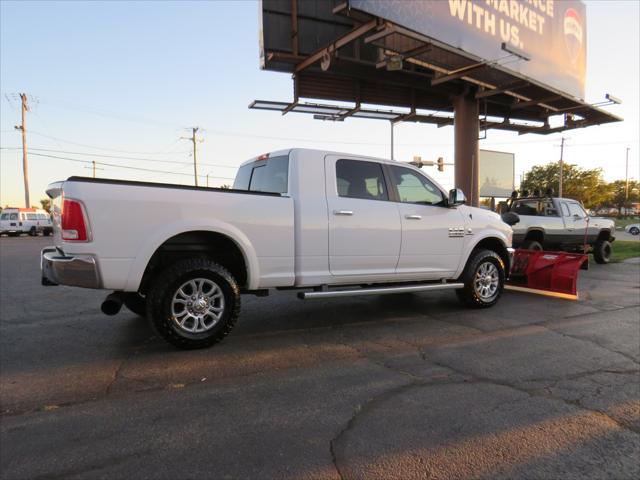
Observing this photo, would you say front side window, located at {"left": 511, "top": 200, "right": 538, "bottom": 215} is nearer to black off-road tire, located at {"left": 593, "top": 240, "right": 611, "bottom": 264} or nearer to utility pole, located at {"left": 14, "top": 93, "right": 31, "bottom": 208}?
black off-road tire, located at {"left": 593, "top": 240, "right": 611, "bottom": 264}

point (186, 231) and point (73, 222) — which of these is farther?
point (186, 231)

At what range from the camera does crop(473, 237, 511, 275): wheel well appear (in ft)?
22.5

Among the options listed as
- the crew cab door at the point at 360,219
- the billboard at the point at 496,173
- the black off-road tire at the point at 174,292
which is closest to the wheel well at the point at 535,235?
the billboard at the point at 496,173

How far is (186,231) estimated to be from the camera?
169 inches

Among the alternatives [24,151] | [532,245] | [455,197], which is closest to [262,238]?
[455,197]

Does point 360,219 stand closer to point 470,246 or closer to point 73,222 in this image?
point 470,246

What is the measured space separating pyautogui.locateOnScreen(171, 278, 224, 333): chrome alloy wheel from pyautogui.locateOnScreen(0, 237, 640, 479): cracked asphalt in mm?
290

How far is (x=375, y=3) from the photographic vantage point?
8.82 meters

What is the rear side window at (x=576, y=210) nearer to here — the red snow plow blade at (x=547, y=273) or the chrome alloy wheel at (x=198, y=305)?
the red snow plow blade at (x=547, y=273)

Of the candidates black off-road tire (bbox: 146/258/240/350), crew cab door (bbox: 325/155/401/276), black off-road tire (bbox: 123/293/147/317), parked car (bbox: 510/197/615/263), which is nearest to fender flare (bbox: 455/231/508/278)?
crew cab door (bbox: 325/155/401/276)

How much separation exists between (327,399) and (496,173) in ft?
52.8

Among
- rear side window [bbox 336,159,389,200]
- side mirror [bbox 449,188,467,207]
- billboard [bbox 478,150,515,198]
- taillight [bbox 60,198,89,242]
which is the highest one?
billboard [bbox 478,150,515,198]

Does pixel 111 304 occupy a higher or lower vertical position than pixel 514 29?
lower

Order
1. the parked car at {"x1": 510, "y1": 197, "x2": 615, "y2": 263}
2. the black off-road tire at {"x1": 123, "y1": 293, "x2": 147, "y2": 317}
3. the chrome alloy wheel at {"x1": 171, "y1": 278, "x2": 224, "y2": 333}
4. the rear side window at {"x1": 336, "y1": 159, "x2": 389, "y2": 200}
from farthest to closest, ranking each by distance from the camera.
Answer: the parked car at {"x1": 510, "y1": 197, "x2": 615, "y2": 263}
the rear side window at {"x1": 336, "y1": 159, "x2": 389, "y2": 200}
the black off-road tire at {"x1": 123, "y1": 293, "x2": 147, "y2": 317}
the chrome alloy wheel at {"x1": 171, "y1": 278, "x2": 224, "y2": 333}
